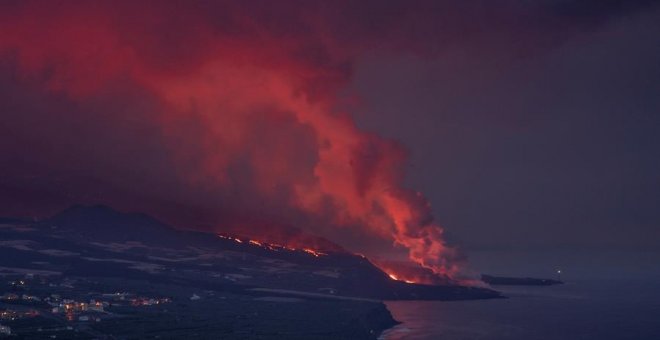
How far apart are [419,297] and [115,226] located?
307 ft

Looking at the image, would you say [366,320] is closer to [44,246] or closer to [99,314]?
[99,314]

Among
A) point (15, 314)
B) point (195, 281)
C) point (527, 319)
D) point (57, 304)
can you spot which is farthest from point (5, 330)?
point (527, 319)

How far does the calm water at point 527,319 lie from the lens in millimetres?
97450

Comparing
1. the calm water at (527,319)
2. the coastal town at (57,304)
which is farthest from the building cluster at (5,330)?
the calm water at (527,319)

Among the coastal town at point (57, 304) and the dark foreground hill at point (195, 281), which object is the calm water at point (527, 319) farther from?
the coastal town at point (57, 304)

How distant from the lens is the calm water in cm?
9745

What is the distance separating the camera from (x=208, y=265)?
151125mm

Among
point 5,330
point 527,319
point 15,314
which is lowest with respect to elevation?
point 5,330

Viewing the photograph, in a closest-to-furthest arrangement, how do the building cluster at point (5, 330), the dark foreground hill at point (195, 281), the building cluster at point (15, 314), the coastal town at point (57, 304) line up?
the building cluster at point (5, 330) < the coastal town at point (57, 304) < the building cluster at point (15, 314) < the dark foreground hill at point (195, 281)

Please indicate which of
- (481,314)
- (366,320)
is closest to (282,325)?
(366,320)

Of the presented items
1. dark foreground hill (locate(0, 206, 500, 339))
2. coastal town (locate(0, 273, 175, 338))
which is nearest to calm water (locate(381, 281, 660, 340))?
dark foreground hill (locate(0, 206, 500, 339))

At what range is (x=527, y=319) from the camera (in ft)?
397

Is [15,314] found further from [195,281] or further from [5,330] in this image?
[195,281]

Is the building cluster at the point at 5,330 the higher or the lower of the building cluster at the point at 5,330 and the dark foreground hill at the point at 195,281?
the lower
